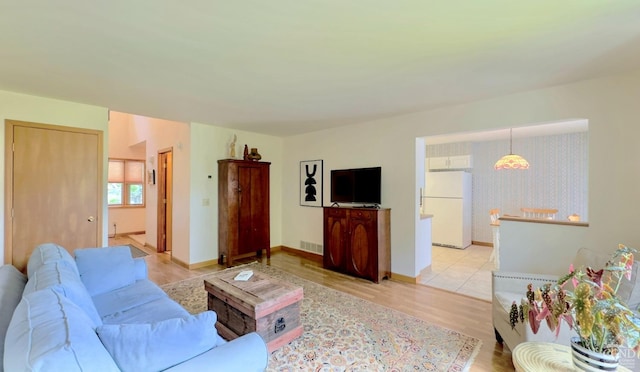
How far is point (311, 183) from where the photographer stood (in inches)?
210

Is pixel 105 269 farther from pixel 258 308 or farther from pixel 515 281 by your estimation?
pixel 515 281

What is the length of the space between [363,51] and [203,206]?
3.73 m

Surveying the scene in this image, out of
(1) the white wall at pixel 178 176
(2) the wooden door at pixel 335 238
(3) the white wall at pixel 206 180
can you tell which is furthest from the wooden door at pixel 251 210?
(2) the wooden door at pixel 335 238

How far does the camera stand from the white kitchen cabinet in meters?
6.47

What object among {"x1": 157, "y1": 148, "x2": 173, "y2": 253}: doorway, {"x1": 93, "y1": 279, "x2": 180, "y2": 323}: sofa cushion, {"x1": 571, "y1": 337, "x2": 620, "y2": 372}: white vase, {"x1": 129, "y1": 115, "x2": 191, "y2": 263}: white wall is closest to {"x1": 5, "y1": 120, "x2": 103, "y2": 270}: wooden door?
{"x1": 129, "y1": 115, "x2": 191, "y2": 263}: white wall

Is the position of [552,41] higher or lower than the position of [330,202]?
higher

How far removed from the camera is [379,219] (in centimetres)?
395

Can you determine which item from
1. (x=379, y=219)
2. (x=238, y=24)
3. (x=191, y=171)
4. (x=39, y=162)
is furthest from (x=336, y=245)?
(x=39, y=162)

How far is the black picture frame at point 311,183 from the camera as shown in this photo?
5.20 meters

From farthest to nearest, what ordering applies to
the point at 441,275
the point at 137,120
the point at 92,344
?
the point at 137,120
the point at 441,275
the point at 92,344

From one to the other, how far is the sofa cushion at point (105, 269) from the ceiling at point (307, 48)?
5.45 ft

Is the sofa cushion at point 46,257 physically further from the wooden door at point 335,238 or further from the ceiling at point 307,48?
the wooden door at point 335,238

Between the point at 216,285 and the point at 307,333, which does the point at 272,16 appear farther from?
the point at 307,333

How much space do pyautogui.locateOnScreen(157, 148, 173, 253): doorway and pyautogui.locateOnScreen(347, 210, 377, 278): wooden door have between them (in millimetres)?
3743
